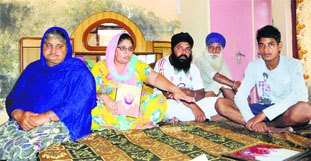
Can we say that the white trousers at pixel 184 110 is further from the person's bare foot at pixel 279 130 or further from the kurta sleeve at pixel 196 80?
the person's bare foot at pixel 279 130

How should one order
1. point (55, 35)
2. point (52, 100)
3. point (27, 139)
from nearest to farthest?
point (27, 139) < point (52, 100) < point (55, 35)

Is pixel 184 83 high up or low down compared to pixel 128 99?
up

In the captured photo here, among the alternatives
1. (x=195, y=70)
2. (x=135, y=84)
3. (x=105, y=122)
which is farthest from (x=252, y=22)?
(x=105, y=122)

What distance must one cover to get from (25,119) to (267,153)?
169cm

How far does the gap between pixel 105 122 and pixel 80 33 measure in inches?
60.6

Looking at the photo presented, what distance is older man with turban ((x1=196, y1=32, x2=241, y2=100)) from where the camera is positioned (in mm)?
3305

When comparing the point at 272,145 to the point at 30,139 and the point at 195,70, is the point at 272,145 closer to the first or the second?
the point at 195,70

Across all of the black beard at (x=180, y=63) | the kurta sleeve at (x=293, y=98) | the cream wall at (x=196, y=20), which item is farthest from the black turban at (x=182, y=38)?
the kurta sleeve at (x=293, y=98)

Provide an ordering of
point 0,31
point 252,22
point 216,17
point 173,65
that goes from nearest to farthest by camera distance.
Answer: point 173,65 → point 0,31 → point 216,17 → point 252,22

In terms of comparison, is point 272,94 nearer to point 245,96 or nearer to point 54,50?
point 245,96

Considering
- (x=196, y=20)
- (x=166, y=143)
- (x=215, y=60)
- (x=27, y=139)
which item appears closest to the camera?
(x=27, y=139)

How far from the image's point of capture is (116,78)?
2.47 meters

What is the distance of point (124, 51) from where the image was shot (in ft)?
8.16

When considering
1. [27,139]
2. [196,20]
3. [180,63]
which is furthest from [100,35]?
[27,139]
